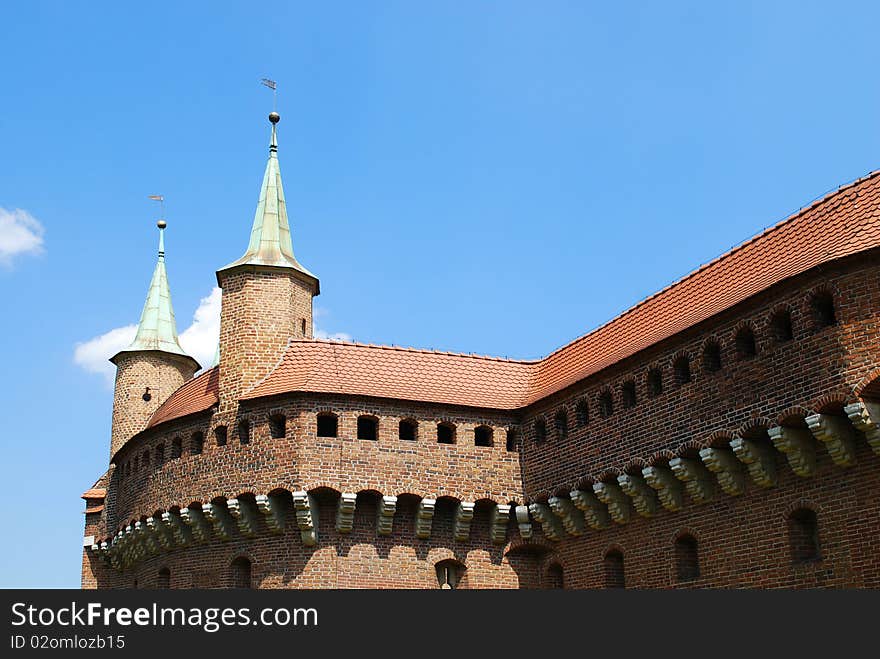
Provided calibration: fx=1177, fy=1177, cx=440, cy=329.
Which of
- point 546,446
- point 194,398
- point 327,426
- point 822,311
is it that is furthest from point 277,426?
point 822,311

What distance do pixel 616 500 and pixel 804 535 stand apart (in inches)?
207

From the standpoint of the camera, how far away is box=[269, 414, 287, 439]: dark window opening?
28406mm

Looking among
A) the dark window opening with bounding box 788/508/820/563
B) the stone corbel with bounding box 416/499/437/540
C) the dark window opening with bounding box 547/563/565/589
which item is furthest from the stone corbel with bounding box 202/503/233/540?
the dark window opening with bounding box 788/508/820/563

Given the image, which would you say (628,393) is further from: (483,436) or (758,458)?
(483,436)

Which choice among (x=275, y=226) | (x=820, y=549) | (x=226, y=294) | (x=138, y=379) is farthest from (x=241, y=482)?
(x=820, y=549)

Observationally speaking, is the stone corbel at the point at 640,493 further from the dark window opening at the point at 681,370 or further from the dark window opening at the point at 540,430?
the dark window opening at the point at 540,430

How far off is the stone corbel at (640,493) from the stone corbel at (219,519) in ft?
32.0

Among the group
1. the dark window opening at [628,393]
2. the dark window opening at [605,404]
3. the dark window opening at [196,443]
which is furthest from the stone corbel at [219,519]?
the dark window opening at [628,393]

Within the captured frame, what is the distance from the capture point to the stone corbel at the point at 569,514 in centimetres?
2780

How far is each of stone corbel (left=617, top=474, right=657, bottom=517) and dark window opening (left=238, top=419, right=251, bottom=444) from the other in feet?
30.2

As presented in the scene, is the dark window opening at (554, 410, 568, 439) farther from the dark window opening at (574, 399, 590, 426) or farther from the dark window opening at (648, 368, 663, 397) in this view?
the dark window opening at (648, 368, 663, 397)

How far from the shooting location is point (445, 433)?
2948 cm

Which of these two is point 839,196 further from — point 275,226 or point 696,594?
point 275,226

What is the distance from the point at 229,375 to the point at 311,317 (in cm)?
348
